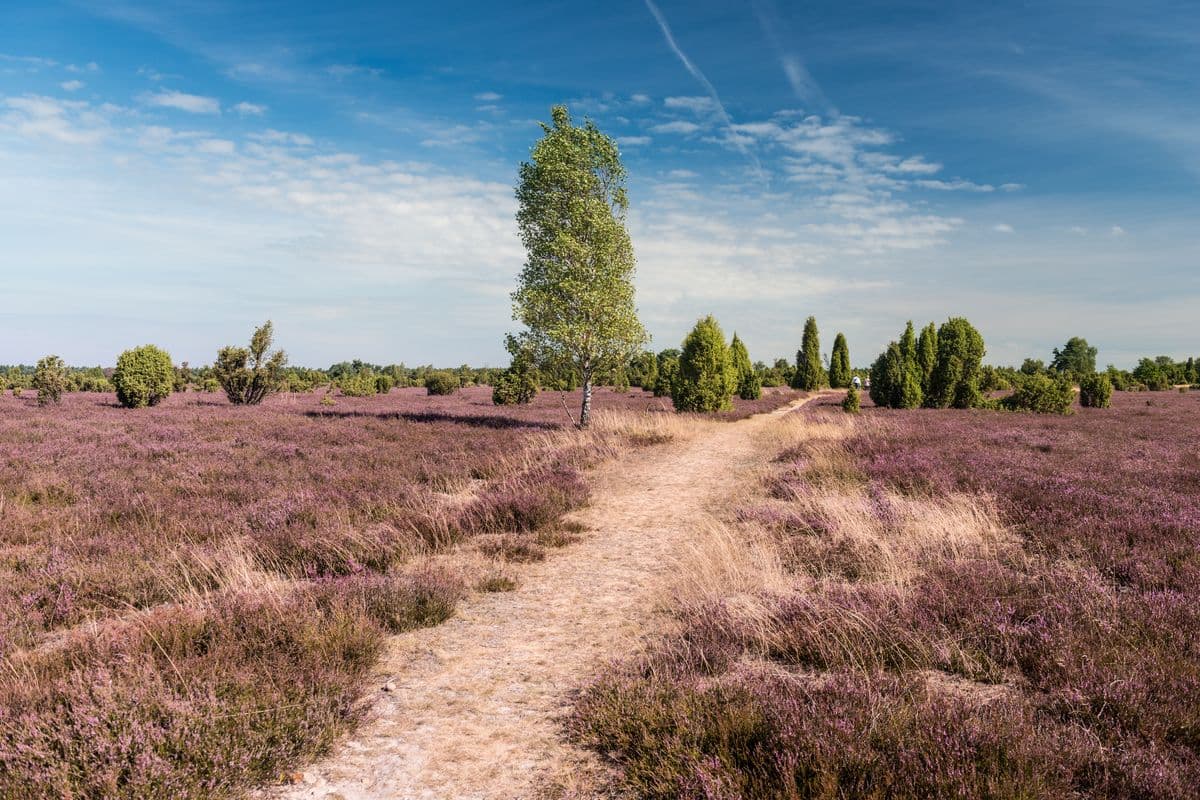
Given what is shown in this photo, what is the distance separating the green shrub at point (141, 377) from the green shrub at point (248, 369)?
9.67 feet

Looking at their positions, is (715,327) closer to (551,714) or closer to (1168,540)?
(1168,540)

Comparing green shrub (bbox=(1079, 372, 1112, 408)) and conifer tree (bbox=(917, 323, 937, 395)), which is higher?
conifer tree (bbox=(917, 323, 937, 395))

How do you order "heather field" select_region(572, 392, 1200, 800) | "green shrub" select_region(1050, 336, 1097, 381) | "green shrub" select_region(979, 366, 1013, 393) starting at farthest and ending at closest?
"green shrub" select_region(1050, 336, 1097, 381) → "green shrub" select_region(979, 366, 1013, 393) → "heather field" select_region(572, 392, 1200, 800)

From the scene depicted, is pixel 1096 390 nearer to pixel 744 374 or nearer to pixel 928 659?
pixel 744 374

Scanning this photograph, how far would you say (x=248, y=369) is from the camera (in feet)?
112

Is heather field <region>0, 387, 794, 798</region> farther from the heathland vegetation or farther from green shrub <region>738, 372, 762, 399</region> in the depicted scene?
green shrub <region>738, 372, 762, 399</region>

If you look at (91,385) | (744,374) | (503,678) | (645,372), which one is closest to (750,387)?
(744,374)

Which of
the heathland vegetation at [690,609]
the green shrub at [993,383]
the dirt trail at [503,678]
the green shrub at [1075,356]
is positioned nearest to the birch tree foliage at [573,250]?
the heathland vegetation at [690,609]

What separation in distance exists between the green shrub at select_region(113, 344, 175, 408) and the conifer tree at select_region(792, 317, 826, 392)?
2249 inches

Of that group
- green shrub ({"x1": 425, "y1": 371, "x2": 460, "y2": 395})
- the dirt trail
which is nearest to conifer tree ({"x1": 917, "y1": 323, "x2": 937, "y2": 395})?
the dirt trail

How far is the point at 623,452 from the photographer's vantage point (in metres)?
18.1

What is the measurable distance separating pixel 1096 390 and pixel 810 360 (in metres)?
27.6

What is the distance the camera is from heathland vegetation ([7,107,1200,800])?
11.4 feet

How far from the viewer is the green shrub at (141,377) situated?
2917 centimetres
